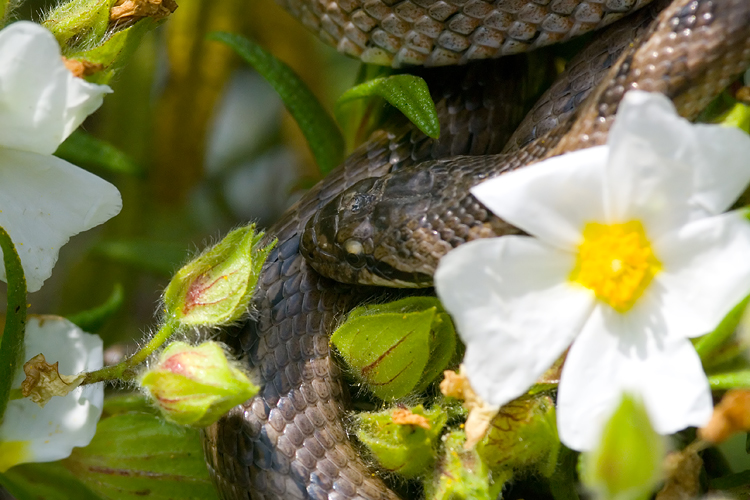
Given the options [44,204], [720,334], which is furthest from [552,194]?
[44,204]

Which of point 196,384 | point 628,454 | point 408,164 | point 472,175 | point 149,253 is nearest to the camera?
point 628,454

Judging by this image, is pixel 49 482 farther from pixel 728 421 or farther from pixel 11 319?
pixel 728 421

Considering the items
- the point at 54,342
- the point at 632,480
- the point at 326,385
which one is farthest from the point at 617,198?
the point at 54,342

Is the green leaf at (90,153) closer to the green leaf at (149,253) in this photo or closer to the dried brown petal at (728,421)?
the green leaf at (149,253)

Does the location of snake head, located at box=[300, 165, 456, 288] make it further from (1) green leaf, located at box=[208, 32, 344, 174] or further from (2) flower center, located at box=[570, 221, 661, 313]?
(2) flower center, located at box=[570, 221, 661, 313]

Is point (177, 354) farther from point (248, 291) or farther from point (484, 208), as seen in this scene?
point (484, 208)

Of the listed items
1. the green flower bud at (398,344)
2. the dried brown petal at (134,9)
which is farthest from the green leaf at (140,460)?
the dried brown petal at (134,9)
